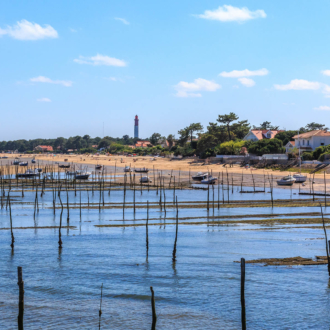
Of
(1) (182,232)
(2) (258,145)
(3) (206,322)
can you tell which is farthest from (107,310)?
(2) (258,145)

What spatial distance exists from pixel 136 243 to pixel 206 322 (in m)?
13.0

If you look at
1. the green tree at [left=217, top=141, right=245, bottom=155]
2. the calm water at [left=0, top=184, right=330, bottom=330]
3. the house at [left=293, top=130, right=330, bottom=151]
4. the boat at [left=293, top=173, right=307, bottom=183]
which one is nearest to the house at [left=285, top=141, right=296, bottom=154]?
the house at [left=293, top=130, right=330, bottom=151]

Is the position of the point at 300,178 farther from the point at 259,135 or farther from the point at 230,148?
the point at 259,135

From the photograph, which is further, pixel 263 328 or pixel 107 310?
pixel 107 310

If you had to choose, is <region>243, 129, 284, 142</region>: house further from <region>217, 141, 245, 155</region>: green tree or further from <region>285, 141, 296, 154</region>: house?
<region>285, 141, 296, 154</region>: house

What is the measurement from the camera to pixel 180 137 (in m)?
162

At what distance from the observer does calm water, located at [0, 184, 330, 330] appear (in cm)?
1675

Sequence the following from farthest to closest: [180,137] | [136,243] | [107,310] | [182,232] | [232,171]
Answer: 1. [180,137]
2. [232,171]
3. [182,232]
4. [136,243]
5. [107,310]

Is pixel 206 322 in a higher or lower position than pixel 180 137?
lower

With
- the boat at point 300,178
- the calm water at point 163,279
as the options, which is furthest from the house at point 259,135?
the calm water at point 163,279

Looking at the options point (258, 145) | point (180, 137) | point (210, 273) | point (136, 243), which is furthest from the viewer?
point (180, 137)

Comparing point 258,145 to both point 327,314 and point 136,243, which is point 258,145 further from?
point 327,314

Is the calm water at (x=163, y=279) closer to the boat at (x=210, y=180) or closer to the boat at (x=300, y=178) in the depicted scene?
the boat at (x=210, y=180)

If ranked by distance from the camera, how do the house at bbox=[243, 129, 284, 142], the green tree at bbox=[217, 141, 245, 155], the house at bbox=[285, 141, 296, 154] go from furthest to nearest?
1. the house at bbox=[243, 129, 284, 142]
2. the green tree at bbox=[217, 141, 245, 155]
3. the house at bbox=[285, 141, 296, 154]
